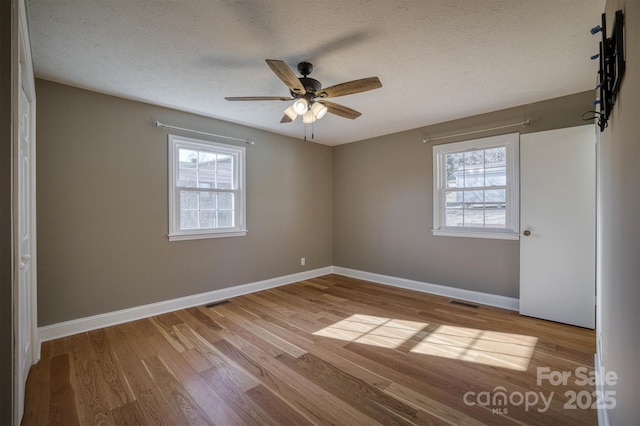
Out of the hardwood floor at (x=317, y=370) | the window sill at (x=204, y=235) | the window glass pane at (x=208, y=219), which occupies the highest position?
the window glass pane at (x=208, y=219)

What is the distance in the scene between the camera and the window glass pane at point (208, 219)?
3.88 m

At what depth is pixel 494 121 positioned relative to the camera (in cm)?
368

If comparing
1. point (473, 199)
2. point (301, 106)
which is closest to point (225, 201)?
point (301, 106)

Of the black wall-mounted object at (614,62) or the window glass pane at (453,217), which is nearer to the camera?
the black wall-mounted object at (614,62)

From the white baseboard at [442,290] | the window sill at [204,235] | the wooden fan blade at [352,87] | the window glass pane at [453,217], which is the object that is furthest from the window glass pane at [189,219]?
the window glass pane at [453,217]

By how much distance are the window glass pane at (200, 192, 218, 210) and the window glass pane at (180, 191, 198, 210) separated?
8cm

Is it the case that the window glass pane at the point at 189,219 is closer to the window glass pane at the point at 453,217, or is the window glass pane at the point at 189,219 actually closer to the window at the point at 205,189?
the window at the point at 205,189

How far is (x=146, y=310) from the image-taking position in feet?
10.9

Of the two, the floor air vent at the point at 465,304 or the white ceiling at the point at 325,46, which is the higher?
the white ceiling at the point at 325,46

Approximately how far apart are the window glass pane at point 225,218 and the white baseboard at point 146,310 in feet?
2.97

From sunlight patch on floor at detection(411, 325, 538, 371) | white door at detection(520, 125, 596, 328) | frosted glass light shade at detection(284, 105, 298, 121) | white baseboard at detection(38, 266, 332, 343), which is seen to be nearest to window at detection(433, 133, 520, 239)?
white door at detection(520, 125, 596, 328)

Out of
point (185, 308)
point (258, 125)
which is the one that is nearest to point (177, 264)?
point (185, 308)

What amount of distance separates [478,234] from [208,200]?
372cm

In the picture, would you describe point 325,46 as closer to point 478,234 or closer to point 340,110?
point 340,110
